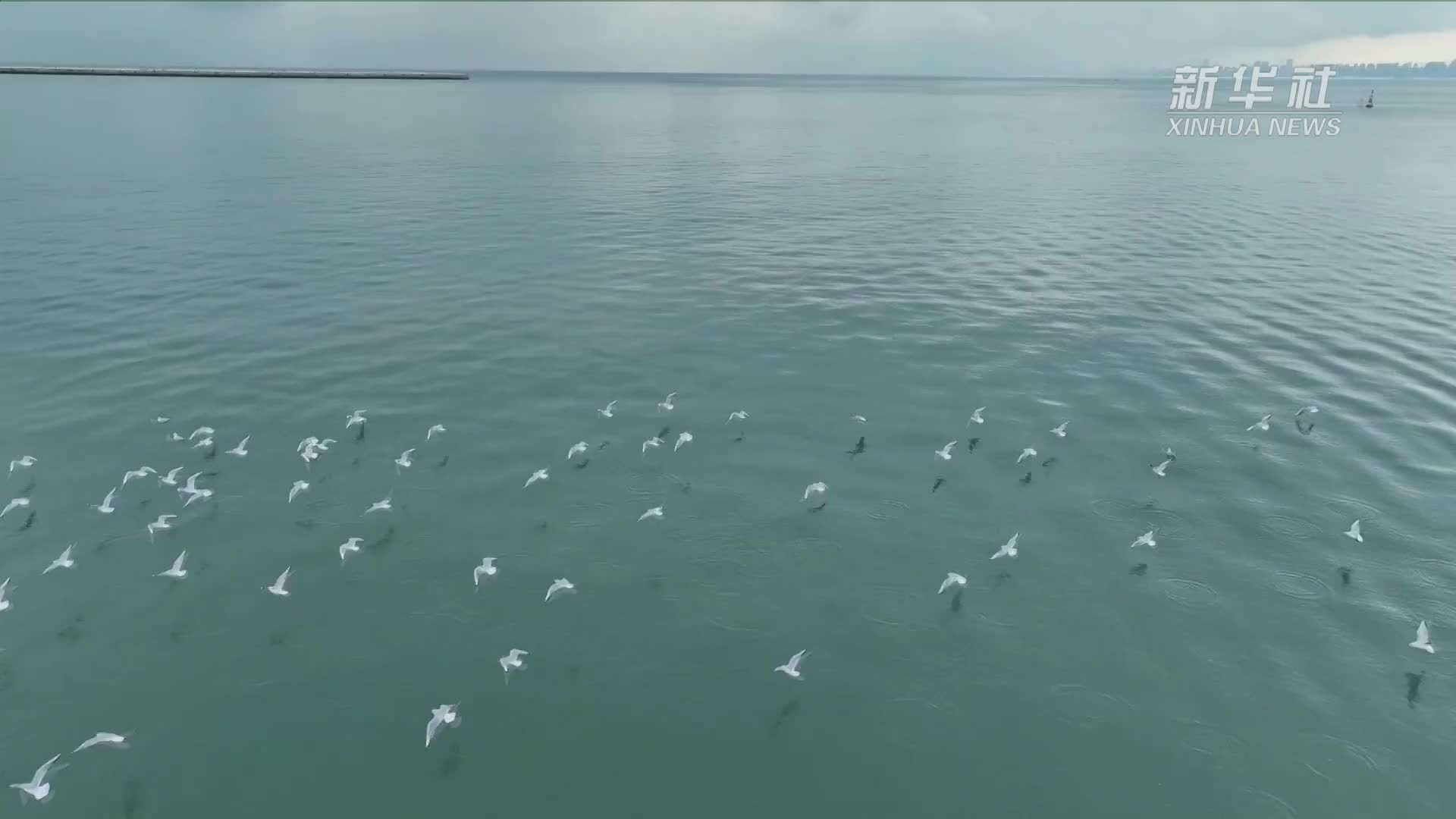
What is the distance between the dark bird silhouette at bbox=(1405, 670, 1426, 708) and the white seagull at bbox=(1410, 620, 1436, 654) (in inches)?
34.7

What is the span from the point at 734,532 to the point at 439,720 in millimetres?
14369

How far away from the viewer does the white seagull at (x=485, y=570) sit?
3372cm

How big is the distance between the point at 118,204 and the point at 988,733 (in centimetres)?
10562

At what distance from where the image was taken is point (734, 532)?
37031 millimetres

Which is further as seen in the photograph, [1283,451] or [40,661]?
[1283,451]

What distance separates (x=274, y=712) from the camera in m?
27.9

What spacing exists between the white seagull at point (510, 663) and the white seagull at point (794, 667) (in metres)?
8.67

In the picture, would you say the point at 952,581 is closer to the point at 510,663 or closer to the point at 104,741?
the point at 510,663

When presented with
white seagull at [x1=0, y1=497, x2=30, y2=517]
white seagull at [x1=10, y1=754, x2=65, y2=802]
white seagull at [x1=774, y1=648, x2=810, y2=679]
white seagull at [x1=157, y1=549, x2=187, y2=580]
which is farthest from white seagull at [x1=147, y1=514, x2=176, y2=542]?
white seagull at [x1=774, y1=648, x2=810, y2=679]

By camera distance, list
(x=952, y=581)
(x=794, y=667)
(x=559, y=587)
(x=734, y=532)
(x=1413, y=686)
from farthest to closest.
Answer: (x=734, y=532) < (x=952, y=581) < (x=559, y=587) < (x=794, y=667) < (x=1413, y=686)

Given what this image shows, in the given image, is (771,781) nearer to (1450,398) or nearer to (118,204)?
(1450,398)

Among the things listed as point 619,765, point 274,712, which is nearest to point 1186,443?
point 619,765

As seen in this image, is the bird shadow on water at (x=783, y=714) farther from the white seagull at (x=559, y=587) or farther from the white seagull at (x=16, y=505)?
the white seagull at (x=16, y=505)

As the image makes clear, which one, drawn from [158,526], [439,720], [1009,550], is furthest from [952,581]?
[158,526]
